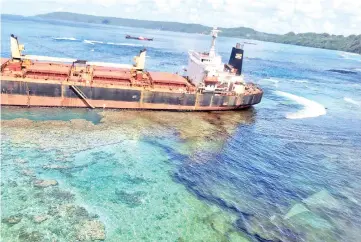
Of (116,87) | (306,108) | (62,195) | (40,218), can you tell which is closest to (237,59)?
(306,108)

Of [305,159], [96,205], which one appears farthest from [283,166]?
[96,205]

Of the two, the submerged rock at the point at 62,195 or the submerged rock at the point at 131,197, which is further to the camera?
the submerged rock at the point at 131,197

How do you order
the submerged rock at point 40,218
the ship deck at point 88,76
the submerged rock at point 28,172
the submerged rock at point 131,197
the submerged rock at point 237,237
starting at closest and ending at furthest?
the submerged rock at point 40,218
the submerged rock at point 237,237
the submerged rock at point 131,197
the submerged rock at point 28,172
the ship deck at point 88,76

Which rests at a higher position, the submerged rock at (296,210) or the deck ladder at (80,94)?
the deck ladder at (80,94)

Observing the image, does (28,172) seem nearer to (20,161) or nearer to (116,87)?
(20,161)

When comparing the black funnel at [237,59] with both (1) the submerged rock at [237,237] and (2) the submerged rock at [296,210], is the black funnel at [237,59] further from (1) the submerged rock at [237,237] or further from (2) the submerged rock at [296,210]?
(1) the submerged rock at [237,237]

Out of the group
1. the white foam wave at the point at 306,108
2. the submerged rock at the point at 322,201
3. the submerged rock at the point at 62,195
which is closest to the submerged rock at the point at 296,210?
the submerged rock at the point at 322,201
